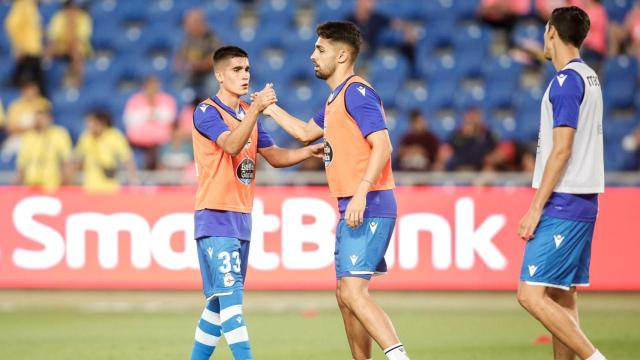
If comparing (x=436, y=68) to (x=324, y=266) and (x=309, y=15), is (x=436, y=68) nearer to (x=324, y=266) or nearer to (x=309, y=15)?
(x=309, y=15)

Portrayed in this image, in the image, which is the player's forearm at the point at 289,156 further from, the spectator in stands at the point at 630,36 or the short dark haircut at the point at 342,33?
the spectator in stands at the point at 630,36

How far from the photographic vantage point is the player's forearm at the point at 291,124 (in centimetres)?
823

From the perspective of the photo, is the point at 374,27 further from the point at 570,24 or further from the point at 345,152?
the point at 570,24

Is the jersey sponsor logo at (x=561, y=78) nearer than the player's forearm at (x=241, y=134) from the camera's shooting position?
Yes

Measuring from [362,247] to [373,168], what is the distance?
554mm

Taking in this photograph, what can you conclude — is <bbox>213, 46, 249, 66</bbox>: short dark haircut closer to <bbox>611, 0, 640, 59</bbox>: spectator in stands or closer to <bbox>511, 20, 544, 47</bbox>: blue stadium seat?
<bbox>511, 20, 544, 47</bbox>: blue stadium seat

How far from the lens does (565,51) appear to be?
719cm

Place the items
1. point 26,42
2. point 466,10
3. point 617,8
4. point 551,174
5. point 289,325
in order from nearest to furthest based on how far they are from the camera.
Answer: point 551,174, point 289,325, point 617,8, point 26,42, point 466,10

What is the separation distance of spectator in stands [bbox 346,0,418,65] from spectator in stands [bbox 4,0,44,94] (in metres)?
5.41

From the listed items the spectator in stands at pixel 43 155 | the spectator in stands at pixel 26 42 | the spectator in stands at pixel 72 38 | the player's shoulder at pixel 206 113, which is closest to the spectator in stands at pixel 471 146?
the spectator in stands at pixel 43 155

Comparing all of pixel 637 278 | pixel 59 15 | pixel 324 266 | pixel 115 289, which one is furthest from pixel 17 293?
pixel 637 278

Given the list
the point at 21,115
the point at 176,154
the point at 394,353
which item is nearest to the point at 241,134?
the point at 394,353

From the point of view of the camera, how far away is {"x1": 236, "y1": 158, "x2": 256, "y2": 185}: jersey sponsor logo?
7887 millimetres

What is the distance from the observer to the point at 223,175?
7.82 meters
